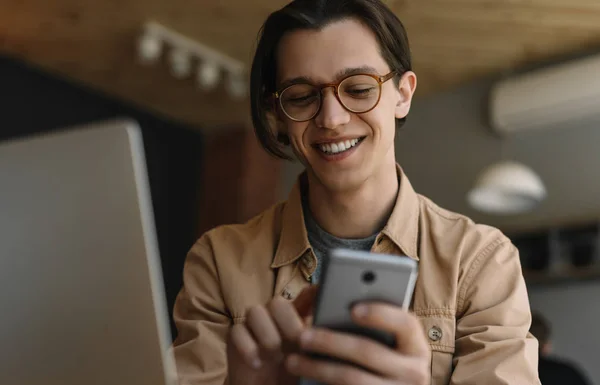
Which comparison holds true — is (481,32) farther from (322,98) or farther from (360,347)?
(360,347)

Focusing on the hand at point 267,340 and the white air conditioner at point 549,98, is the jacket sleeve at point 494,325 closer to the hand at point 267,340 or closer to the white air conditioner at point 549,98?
the hand at point 267,340

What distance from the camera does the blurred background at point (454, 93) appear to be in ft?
13.2

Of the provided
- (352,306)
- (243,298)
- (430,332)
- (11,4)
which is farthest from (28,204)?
(11,4)

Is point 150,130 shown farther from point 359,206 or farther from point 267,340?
point 267,340

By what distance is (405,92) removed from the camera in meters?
1.34

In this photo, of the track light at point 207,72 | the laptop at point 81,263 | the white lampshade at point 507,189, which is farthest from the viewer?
the track light at point 207,72

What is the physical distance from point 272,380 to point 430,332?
334 mm

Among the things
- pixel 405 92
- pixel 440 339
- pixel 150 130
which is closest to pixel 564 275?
pixel 150 130

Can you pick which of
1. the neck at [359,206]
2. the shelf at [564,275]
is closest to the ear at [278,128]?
the neck at [359,206]

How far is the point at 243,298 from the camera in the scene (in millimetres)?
1239

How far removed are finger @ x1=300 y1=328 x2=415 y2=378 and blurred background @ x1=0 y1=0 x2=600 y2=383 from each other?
3187 millimetres

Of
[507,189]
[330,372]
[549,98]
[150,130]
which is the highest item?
[330,372]

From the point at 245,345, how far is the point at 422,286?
17.4 inches

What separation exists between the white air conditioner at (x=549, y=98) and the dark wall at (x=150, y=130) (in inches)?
92.5
